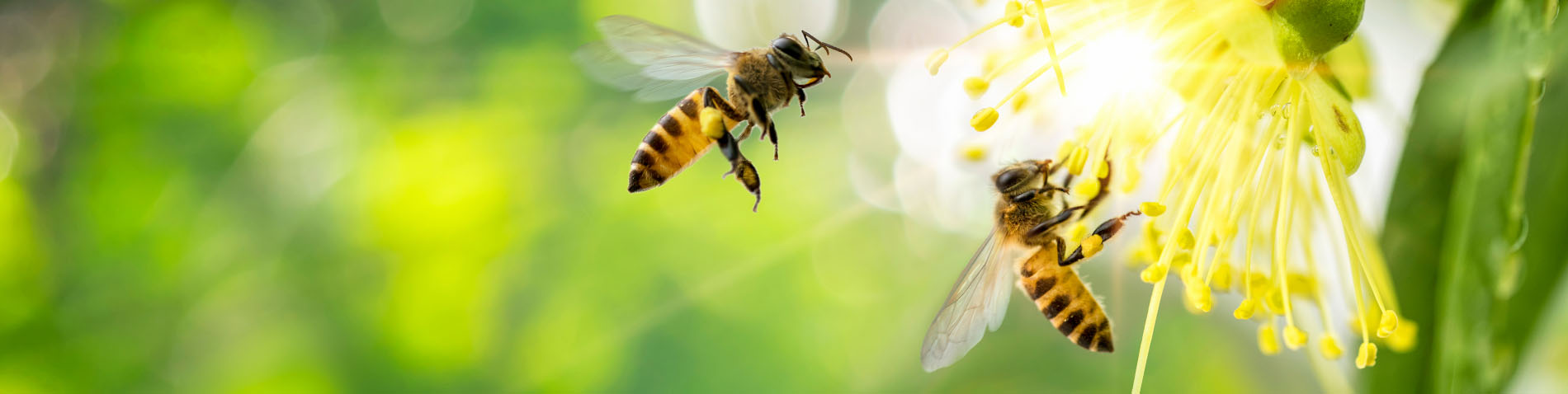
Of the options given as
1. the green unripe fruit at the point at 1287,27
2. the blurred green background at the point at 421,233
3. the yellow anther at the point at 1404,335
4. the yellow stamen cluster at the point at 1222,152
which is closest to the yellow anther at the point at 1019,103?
the yellow stamen cluster at the point at 1222,152

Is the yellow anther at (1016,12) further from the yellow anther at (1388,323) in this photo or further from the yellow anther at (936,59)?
the yellow anther at (1388,323)

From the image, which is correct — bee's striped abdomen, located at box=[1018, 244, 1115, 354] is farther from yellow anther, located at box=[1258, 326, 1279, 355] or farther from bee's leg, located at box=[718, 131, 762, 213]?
bee's leg, located at box=[718, 131, 762, 213]

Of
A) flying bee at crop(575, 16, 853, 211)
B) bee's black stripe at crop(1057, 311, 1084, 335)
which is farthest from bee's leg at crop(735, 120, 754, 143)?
bee's black stripe at crop(1057, 311, 1084, 335)

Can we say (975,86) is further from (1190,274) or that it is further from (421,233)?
(421,233)

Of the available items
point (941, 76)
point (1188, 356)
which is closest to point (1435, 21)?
point (941, 76)

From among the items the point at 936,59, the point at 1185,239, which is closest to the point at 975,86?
the point at 936,59

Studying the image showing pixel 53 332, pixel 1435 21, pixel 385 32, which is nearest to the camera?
pixel 1435 21

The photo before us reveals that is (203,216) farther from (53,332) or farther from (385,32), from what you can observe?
(385,32)
